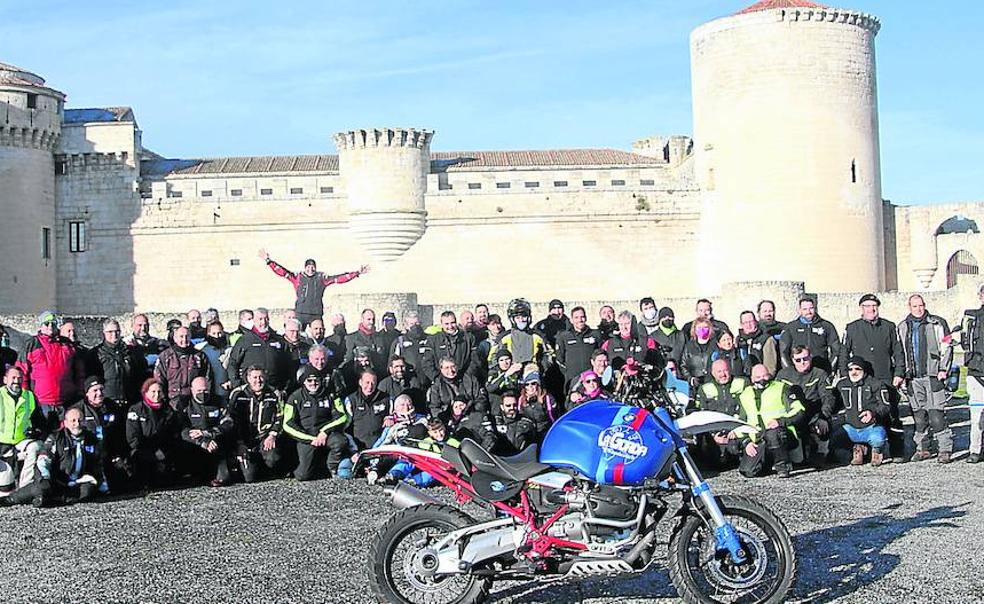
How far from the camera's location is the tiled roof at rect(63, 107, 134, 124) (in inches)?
1368

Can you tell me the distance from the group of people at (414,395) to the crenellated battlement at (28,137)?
24.3 metres

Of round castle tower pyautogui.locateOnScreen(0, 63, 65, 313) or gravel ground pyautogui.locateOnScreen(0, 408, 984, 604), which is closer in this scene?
gravel ground pyautogui.locateOnScreen(0, 408, 984, 604)

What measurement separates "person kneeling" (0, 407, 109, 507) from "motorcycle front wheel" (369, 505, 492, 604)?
3.95m

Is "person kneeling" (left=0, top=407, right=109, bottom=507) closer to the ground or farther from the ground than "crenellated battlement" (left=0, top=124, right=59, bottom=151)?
closer to the ground

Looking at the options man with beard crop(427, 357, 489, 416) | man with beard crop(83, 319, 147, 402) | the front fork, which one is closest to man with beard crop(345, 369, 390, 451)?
man with beard crop(427, 357, 489, 416)

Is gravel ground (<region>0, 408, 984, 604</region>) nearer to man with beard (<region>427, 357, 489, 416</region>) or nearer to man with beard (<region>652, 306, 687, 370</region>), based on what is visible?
man with beard (<region>427, 357, 489, 416</region>)

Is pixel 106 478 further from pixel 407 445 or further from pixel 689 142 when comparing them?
pixel 689 142

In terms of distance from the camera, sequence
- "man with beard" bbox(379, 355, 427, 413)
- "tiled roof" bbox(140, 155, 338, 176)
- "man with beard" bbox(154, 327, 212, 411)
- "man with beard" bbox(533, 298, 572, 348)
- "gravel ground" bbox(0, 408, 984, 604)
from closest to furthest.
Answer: "gravel ground" bbox(0, 408, 984, 604)
"man with beard" bbox(154, 327, 212, 411)
"man with beard" bbox(379, 355, 427, 413)
"man with beard" bbox(533, 298, 572, 348)
"tiled roof" bbox(140, 155, 338, 176)

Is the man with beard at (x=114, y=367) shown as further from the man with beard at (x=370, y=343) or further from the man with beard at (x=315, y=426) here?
the man with beard at (x=370, y=343)

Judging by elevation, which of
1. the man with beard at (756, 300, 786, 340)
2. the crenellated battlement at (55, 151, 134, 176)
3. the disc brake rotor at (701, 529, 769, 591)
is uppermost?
the crenellated battlement at (55, 151, 134, 176)

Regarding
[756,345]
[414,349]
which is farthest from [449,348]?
[756,345]

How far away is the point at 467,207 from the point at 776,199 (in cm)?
869

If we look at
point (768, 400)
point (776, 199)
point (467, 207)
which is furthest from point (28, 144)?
point (768, 400)

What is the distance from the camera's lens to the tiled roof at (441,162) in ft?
124
